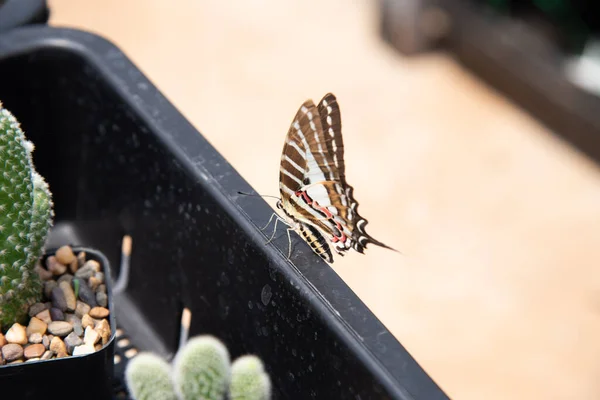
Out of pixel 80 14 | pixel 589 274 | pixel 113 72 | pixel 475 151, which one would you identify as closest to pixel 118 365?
pixel 113 72

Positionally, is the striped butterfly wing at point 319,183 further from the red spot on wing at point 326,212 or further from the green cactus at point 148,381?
the green cactus at point 148,381

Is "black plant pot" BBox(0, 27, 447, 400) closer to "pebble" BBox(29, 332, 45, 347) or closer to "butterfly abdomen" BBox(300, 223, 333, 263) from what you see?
"butterfly abdomen" BBox(300, 223, 333, 263)

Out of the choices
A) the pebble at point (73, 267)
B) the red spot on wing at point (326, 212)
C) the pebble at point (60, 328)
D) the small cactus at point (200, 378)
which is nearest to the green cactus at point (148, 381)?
the small cactus at point (200, 378)

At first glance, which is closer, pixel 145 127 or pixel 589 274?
pixel 145 127

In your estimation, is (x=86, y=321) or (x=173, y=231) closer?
(x=86, y=321)

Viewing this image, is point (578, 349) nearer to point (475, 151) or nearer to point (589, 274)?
point (589, 274)

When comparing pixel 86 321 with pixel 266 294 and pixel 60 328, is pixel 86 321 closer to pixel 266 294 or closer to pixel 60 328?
pixel 60 328

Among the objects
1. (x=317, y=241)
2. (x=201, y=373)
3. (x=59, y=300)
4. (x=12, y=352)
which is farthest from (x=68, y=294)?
(x=317, y=241)
